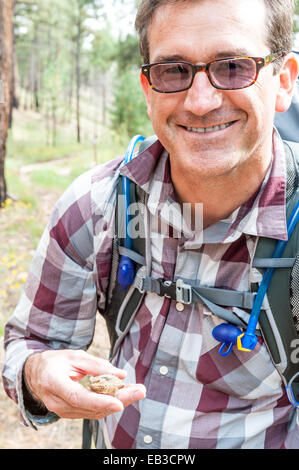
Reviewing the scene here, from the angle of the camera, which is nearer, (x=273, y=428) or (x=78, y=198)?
(x=273, y=428)

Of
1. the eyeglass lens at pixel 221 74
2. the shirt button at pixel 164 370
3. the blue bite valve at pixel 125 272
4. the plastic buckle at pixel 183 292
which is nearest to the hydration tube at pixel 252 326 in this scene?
the plastic buckle at pixel 183 292

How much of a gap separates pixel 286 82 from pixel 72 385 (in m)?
1.50

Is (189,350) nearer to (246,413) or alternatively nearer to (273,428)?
(246,413)

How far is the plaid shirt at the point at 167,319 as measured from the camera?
173cm

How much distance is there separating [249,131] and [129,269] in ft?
2.36

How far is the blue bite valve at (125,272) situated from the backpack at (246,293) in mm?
23

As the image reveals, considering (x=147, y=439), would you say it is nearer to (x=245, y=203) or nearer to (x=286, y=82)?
(x=245, y=203)

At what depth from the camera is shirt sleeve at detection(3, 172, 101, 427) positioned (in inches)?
74.8

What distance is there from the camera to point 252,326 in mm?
1601

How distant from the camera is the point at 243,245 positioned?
174cm

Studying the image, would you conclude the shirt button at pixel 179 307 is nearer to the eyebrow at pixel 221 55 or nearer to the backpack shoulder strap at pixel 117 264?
the backpack shoulder strap at pixel 117 264

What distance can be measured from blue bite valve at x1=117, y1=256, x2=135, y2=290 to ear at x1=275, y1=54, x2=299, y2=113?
0.90 metres

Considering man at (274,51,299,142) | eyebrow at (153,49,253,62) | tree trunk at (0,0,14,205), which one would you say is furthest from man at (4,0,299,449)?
tree trunk at (0,0,14,205)
